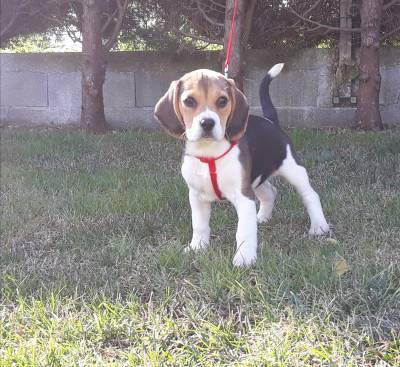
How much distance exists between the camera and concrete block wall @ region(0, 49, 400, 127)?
8.26m

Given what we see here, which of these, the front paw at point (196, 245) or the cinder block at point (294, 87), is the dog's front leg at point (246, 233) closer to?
the front paw at point (196, 245)

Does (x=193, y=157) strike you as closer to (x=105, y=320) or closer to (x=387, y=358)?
(x=105, y=320)

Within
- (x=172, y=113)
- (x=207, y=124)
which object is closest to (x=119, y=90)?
(x=172, y=113)

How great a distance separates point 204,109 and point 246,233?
27.6 inches

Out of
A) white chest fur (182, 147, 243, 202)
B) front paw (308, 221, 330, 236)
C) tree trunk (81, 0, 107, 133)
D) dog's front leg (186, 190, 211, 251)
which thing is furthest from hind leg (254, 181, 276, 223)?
tree trunk (81, 0, 107, 133)

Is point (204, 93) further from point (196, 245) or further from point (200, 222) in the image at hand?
point (196, 245)

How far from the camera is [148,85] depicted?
8.96 m

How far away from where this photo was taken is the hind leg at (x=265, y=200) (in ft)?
12.8

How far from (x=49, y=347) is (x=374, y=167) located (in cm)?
380

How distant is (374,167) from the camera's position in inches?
206

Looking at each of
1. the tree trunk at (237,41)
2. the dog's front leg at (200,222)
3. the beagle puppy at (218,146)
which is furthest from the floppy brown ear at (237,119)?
the tree trunk at (237,41)

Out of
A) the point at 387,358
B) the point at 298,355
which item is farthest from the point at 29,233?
the point at 387,358

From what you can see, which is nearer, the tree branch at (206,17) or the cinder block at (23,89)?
the tree branch at (206,17)

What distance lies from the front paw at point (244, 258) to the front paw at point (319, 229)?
0.68 m
